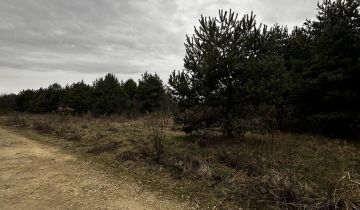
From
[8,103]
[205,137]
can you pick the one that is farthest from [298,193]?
[8,103]

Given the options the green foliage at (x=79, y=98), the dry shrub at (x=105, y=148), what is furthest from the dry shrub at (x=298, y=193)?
the green foliage at (x=79, y=98)

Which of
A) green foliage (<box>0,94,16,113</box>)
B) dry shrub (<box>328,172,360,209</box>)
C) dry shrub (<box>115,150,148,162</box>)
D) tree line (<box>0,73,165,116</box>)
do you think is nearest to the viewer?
dry shrub (<box>328,172,360,209</box>)

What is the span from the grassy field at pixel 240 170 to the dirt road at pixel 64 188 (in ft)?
1.78

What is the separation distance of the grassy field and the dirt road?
0.54 meters

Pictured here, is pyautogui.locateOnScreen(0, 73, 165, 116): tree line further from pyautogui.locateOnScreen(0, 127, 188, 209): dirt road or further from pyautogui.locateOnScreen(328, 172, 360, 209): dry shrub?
pyautogui.locateOnScreen(328, 172, 360, 209): dry shrub

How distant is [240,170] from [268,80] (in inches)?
172

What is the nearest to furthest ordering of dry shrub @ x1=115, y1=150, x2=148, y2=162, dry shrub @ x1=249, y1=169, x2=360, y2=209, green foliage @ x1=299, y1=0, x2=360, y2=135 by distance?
1. dry shrub @ x1=249, y1=169, x2=360, y2=209
2. dry shrub @ x1=115, y1=150, x2=148, y2=162
3. green foliage @ x1=299, y1=0, x2=360, y2=135

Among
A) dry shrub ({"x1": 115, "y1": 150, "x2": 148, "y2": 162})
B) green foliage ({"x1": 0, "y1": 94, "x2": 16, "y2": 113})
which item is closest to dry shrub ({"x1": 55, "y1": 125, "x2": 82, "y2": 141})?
dry shrub ({"x1": 115, "y1": 150, "x2": 148, "y2": 162})

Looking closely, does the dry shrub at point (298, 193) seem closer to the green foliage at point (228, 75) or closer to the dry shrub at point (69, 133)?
the green foliage at point (228, 75)

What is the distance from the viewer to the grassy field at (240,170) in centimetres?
524

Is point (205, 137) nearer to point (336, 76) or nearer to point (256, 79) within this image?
point (256, 79)

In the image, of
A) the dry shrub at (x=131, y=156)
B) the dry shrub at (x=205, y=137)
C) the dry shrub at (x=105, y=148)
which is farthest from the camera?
A: the dry shrub at (x=105, y=148)

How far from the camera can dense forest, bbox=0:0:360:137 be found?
10.1 m

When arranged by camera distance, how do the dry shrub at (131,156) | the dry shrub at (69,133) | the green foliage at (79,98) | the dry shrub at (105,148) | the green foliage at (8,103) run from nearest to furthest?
the dry shrub at (131,156) < the dry shrub at (105,148) < the dry shrub at (69,133) < the green foliage at (79,98) < the green foliage at (8,103)
